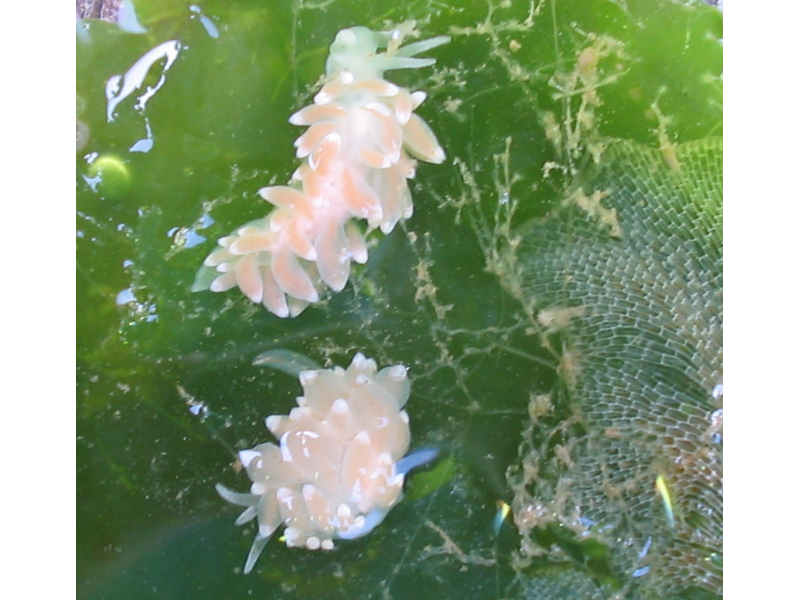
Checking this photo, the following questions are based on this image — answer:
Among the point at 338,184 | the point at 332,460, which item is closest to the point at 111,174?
the point at 338,184

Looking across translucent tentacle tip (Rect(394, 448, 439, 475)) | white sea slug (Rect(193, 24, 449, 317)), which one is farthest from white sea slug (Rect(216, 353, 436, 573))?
white sea slug (Rect(193, 24, 449, 317))

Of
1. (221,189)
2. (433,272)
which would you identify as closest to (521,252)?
(433,272)

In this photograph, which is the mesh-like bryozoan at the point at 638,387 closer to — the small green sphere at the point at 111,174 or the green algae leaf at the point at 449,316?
the green algae leaf at the point at 449,316

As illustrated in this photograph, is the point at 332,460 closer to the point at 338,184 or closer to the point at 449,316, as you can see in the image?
the point at 449,316

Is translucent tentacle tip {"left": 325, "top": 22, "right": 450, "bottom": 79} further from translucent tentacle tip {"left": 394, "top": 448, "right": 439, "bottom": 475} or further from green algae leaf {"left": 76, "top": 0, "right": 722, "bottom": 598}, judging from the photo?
translucent tentacle tip {"left": 394, "top": 448, "right": 439, "bottom": 475}

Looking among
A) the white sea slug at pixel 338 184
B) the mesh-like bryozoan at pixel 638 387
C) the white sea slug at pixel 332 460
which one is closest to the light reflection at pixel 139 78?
the white sea slug at pixel 338 184
